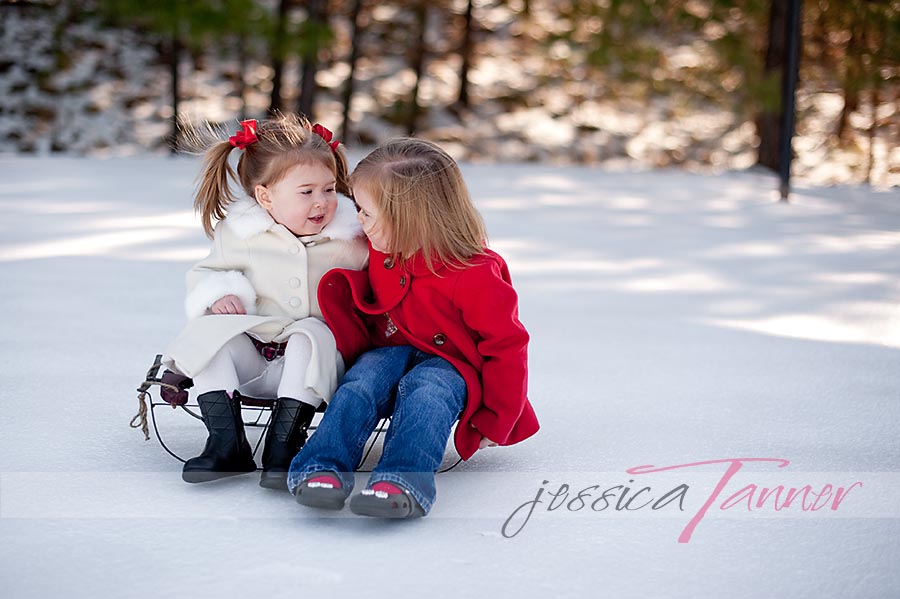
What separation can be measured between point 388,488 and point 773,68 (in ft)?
23.3

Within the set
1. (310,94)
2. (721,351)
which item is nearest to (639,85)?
(310,94)

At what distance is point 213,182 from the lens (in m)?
1.92

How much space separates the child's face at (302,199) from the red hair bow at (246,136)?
0.28 ft

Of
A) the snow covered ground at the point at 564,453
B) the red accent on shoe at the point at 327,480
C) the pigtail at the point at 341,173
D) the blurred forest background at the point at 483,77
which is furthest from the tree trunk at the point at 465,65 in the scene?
the red accent on shoe at the point at 327,480

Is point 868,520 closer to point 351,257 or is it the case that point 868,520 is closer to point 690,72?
point 351,257

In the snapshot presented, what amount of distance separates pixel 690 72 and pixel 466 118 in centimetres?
245

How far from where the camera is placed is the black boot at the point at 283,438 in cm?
162

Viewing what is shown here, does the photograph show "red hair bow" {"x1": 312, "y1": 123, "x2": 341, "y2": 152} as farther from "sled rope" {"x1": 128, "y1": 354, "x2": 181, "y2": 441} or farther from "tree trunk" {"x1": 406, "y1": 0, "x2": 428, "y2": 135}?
"tree trunk" {"x1": 406, "y1": 0, "x2": 428, "y2": 135}

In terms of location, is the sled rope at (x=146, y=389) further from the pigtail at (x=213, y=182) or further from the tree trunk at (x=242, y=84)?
the tree trunk at (x=242, y=84)

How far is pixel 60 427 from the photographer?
191cm

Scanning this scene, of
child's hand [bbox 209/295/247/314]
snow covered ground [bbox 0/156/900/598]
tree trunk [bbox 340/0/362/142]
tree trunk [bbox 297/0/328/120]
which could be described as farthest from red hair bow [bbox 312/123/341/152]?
tree trunk [bbox 340/0/362/142]

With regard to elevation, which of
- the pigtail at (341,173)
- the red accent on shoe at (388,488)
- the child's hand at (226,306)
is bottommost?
the red accent on shoe at (388,488)

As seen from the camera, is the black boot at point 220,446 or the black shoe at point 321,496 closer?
the black shoe at point 321,496

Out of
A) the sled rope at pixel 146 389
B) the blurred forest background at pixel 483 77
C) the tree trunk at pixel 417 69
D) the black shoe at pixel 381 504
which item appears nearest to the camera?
the black shoe at pixel 381 504
